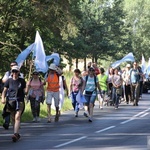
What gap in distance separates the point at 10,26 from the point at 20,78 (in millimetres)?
24875

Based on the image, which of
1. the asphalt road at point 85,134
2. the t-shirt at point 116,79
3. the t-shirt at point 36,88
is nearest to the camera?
the asphalt road at point 85,134

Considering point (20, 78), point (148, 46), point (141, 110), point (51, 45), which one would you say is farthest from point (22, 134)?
point (148, 46)

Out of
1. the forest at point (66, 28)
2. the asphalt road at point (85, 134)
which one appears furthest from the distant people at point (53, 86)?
the forest at point (66, 28)

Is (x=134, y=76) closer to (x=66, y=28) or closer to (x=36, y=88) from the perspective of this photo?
(x=36, y=88)

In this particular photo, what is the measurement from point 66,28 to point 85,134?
22427mm

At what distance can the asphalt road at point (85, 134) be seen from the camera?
40.5 ft

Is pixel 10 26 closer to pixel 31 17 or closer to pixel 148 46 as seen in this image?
pixel 31 17

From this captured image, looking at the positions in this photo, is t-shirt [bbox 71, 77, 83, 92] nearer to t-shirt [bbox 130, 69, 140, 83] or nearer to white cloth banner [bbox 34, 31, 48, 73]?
white cloth banner [bbox 34, 31, 48, 73]

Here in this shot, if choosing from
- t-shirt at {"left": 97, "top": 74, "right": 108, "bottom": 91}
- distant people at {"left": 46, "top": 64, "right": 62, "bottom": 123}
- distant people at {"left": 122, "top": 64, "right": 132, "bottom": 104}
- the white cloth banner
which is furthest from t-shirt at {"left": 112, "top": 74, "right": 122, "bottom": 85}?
distant people at {"left": 46, "top": 64, "right": 62, "bottom": 123}

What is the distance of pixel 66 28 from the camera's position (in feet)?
120

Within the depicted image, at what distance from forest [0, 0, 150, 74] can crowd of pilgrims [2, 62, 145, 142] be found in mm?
8677

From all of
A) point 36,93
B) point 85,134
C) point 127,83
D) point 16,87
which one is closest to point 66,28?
point 127,83

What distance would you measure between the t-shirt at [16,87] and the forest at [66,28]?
846 inches

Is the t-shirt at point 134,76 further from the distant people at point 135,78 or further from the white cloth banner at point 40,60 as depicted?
the white cloth banner at point 40,60
